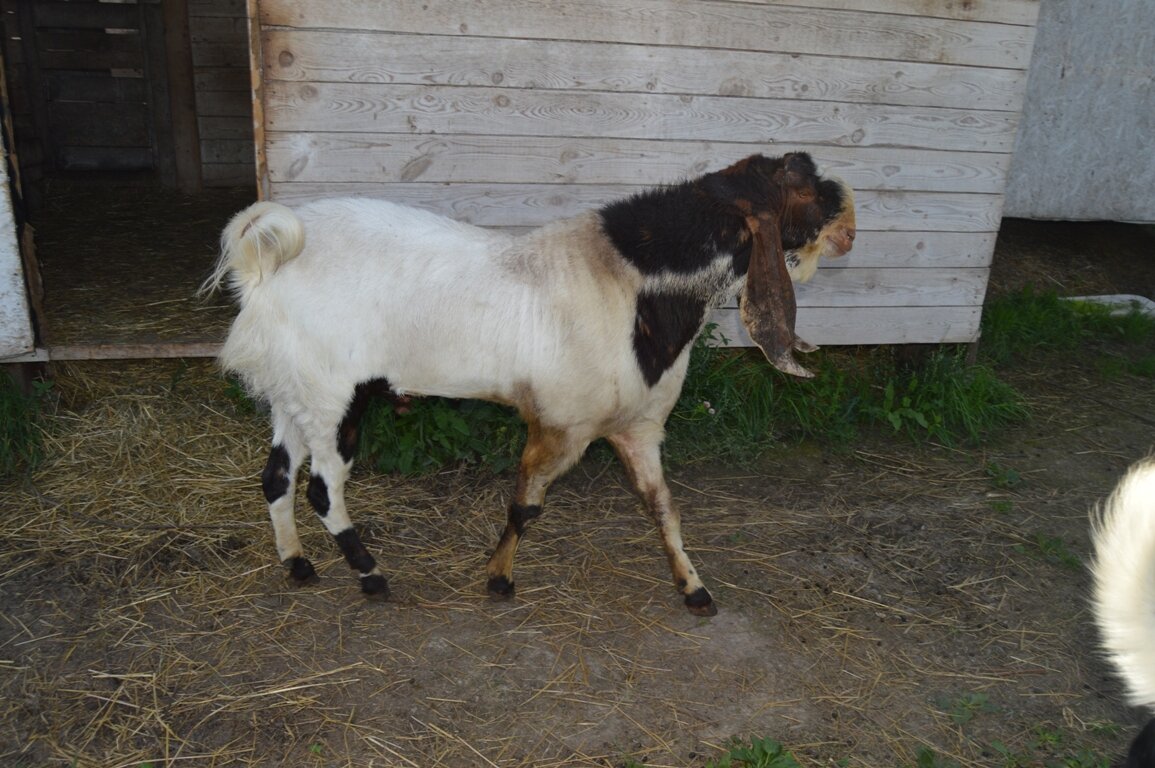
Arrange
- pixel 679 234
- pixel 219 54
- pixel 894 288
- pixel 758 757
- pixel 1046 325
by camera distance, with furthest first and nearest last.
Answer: pixel 219 54 < pixel 1046 325 < pixel 894 288 < pixel 679 234 < pixel 758 757

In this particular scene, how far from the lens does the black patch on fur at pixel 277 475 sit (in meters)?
3.75

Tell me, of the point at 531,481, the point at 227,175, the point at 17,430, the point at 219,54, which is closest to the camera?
the point at 531,481

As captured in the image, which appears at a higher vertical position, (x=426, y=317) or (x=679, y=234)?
(x=679, y=234)

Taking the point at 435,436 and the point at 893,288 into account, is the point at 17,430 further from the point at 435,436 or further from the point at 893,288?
the point at 893,288

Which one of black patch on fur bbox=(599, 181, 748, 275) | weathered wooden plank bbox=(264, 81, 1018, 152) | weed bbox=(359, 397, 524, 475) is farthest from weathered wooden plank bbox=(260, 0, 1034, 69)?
weed bbox=(359, 397, 524, 475)

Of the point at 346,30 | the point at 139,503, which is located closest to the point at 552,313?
the point at 346,30

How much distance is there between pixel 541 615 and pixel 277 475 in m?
1.20

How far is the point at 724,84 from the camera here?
4781 millimetres

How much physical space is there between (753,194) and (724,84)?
1.51 m

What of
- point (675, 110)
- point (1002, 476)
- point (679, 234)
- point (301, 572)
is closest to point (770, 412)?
point (1002, 476)

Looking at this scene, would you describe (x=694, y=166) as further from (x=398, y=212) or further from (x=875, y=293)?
(x=398, y=212)

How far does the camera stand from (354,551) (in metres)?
3.72

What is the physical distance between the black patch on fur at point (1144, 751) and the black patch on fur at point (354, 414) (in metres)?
2.59

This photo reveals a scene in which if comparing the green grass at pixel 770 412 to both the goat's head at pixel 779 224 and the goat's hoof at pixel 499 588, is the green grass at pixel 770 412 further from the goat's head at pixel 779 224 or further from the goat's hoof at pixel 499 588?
the goat's head at pixel 779 224
